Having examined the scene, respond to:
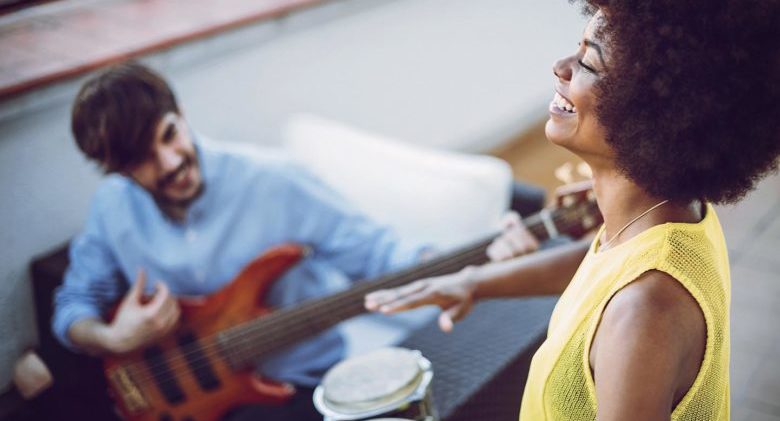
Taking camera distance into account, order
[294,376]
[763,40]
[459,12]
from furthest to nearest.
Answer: [459,12]
[294,376]
[763,40]

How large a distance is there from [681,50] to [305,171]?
1297mm

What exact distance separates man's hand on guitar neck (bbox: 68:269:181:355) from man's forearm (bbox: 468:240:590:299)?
74 cm

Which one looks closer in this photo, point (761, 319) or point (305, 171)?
point (305, 171)

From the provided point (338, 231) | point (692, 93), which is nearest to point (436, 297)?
point (692, 93)

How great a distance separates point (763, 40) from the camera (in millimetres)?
775

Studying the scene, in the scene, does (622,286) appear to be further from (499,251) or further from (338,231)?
(338,231)

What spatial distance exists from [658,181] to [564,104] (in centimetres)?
13

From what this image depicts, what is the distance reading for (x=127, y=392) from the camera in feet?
5.79

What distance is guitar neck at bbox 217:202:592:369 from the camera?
1.69 metres

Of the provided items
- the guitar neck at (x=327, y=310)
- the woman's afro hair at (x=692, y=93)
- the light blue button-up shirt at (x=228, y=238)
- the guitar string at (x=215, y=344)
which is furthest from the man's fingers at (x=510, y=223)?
the woman's afro hair at (x=692, y=93)

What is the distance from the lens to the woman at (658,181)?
0.78 meters

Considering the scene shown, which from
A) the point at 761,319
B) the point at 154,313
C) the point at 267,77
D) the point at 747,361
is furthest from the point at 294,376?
the point at 761,319

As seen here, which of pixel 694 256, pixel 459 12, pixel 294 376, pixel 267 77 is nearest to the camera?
pixel 694 256

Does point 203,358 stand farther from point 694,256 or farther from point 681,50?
point 681,50
